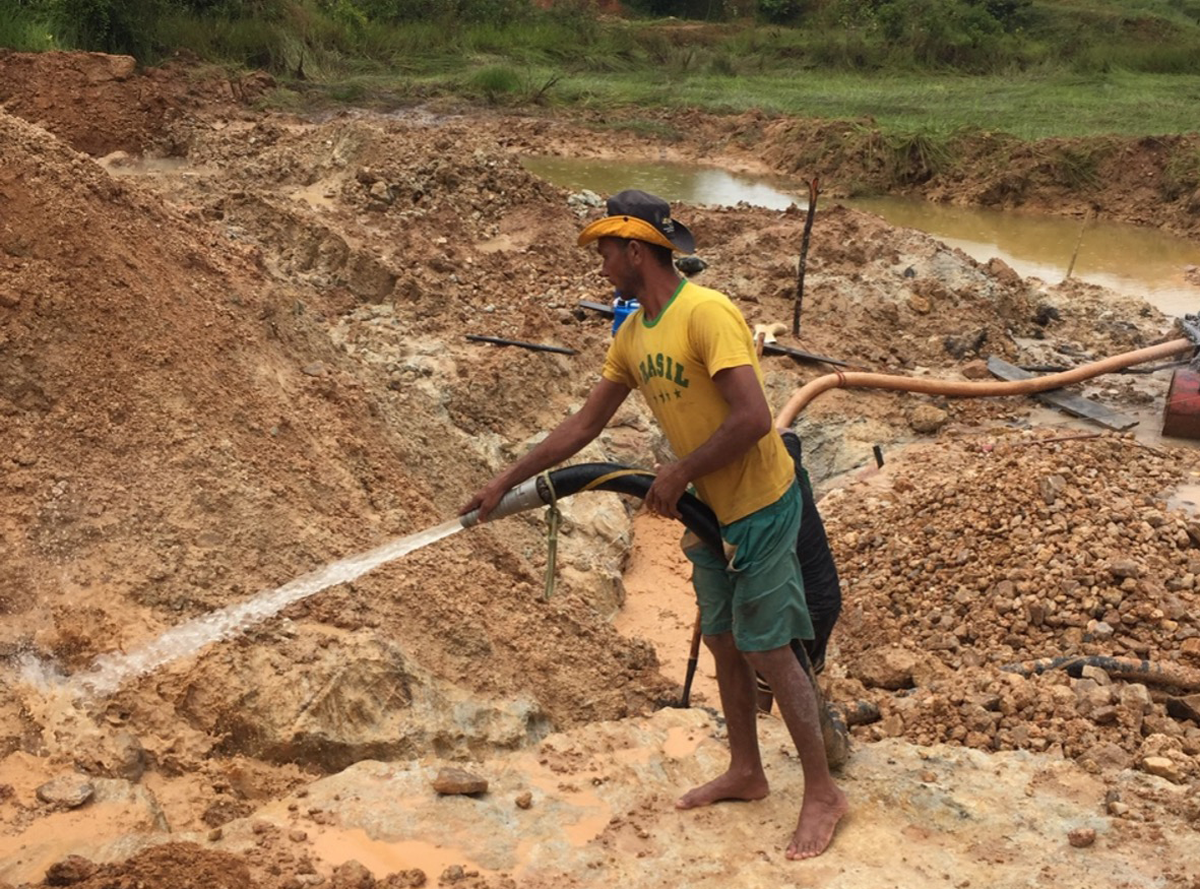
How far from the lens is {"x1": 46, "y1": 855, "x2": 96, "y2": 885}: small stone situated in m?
2.82

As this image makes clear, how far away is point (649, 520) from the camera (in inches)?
283

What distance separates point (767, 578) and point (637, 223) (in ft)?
3.25

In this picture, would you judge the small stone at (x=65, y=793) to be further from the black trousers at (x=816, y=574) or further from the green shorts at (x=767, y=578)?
the black trousers at (x=816, y=574)

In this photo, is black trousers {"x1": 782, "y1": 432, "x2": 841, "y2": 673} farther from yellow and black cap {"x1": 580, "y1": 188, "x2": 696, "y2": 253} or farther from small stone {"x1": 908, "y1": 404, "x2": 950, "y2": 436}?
small stone {"x1": 908, "y1": 404, "x2": 950, "y2": 436}

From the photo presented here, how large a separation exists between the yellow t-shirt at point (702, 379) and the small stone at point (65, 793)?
1835mm

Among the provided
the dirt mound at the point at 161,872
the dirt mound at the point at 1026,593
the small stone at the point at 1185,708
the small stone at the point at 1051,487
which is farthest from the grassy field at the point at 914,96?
the dirt mound at the point at 161,872

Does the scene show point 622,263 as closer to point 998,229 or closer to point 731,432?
point 731,432

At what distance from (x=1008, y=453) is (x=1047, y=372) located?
2.59m

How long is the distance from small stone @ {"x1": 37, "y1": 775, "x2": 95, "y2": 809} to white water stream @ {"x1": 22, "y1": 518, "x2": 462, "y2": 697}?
→ 1.50 feet

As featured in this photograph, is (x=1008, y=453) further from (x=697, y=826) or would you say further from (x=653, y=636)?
(x=697, y=826)

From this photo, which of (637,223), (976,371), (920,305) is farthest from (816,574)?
(920,305)

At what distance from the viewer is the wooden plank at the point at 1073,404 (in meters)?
7.87

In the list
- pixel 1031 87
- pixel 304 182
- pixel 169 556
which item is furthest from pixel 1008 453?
pixel 1031 87

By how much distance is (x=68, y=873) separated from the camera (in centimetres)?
282
